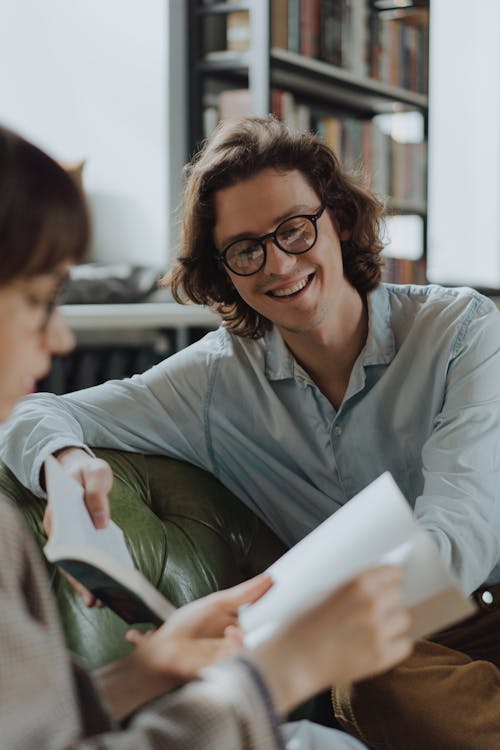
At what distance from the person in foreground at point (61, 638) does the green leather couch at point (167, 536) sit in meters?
0.58

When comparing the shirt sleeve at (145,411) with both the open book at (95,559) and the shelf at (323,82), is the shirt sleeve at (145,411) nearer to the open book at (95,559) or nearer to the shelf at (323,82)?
the open book at (95,559)

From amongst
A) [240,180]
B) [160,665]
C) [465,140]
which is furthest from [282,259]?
[465,140]

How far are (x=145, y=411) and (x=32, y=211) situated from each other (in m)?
0.98

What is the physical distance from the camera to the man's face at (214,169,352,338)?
5.71ft

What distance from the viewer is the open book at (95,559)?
1.05m

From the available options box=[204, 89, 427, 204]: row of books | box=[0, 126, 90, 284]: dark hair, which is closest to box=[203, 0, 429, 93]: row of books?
box=[204, 89, 427, 204]: row of books

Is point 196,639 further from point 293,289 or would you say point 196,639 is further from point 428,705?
point 293,289

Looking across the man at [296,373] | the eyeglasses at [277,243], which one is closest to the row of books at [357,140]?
the man at [296,373]

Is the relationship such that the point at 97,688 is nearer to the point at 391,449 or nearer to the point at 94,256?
the point at 391,449

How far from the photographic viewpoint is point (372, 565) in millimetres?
931

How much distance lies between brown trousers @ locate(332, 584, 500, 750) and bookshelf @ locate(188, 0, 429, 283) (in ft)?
5.68

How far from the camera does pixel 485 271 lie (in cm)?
551

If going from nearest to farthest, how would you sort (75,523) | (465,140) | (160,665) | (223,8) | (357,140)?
(160,665), (75,523), (223,8), (357,140), (465,140)

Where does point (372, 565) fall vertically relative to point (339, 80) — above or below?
below
